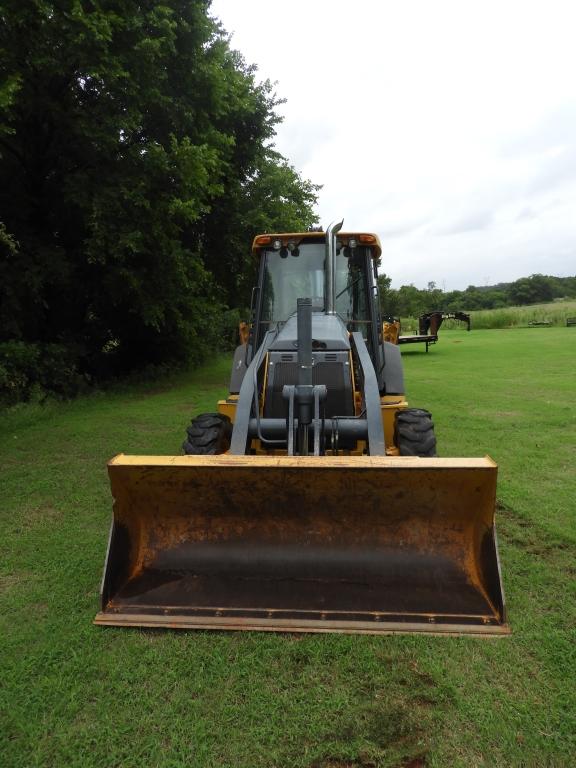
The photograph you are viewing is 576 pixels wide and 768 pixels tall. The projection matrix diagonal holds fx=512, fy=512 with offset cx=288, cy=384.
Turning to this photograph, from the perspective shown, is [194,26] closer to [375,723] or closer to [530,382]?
[530,382]

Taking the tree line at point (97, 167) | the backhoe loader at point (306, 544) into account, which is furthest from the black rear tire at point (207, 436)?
the tree line at point (97, 167)

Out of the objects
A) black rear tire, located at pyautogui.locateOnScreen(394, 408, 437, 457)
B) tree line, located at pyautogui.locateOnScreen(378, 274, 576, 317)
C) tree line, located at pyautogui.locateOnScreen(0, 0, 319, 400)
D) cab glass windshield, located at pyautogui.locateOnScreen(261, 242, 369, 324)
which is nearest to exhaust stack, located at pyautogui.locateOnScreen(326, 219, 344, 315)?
cab glass windshield, located at pyautogui.locateOnScreen(261, 242, 369, 324)

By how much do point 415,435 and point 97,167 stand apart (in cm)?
888

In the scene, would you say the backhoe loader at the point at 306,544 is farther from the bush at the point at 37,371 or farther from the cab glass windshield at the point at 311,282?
the bush at the point at 37,371

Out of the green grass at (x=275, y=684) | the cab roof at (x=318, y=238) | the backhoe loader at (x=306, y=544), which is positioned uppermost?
the cab roof at (x=318, y=238)

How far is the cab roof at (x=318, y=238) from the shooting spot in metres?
5.01

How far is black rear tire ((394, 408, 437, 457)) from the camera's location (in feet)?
12.9

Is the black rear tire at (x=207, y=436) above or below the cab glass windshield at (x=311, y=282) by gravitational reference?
below

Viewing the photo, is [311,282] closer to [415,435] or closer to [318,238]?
[318,238]

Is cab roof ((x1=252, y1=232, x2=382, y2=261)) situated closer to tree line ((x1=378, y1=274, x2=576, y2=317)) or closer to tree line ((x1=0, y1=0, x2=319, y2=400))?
tree line ((x1=0, y1=0, x2=319, y2=400))

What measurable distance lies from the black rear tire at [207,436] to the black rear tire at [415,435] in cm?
144

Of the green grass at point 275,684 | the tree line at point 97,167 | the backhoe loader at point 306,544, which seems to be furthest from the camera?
the tree line at point 97,167

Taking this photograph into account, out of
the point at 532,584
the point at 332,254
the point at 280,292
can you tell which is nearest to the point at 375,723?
the point at 532,584

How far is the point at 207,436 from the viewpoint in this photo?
163 inches
